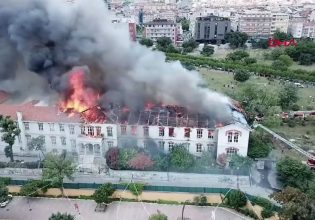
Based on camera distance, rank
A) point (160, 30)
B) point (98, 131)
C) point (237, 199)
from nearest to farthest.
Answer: point (237, 199) → point (98, 131) → point (160, 30)

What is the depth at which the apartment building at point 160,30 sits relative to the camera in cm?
7406

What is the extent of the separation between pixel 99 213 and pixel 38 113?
10372mm

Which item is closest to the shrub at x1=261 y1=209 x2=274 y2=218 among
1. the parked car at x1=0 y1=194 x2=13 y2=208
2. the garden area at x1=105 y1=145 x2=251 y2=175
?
the garden area at x1=105 y1=145 x2=251 y2=175

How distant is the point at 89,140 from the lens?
98.7ft

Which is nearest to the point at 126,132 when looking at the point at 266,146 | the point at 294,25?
the point at 266,146

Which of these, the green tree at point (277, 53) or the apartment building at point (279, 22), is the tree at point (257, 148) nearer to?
the green tree at point (277, 53)

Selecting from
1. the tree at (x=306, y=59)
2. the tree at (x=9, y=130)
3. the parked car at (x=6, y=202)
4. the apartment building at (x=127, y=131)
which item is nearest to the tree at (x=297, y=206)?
the apartment building at (x=127, y=131)

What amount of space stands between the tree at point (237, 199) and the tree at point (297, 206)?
2.98 metres

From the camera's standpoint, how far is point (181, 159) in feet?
92.5

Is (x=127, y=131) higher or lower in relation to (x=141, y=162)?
higher

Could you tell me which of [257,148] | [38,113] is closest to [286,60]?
[257,148]

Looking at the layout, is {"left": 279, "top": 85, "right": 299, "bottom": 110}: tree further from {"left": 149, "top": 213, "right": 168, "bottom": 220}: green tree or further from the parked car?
the parked car

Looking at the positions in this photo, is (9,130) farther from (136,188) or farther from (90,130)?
(136,188)

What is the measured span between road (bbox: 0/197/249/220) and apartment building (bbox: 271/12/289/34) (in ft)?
200
